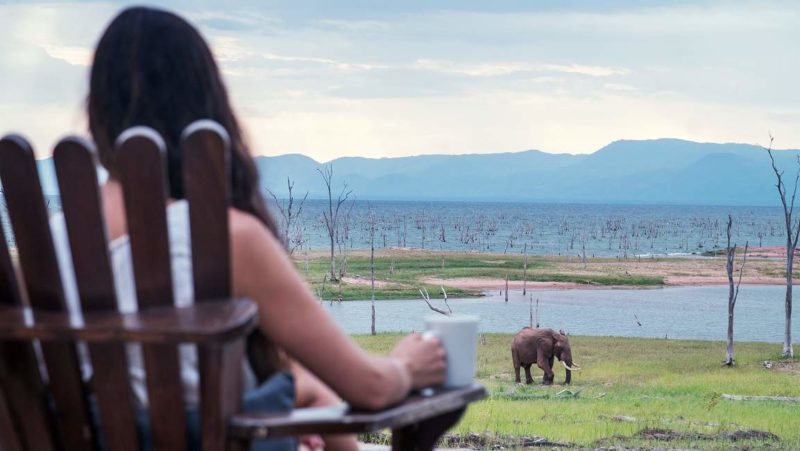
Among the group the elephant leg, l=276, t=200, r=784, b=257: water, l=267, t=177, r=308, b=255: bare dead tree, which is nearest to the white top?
l=267, t=177, r=308, b=255: bare dead tree

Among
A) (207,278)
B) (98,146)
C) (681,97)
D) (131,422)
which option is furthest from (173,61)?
(681,97)

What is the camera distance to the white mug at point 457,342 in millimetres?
1733

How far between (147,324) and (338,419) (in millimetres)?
322

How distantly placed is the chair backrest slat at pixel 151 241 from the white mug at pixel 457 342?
0.44m

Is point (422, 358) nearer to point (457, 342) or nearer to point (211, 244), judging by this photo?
point (457, 342)

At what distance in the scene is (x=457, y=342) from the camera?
174cm

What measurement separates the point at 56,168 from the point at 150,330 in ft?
0.84

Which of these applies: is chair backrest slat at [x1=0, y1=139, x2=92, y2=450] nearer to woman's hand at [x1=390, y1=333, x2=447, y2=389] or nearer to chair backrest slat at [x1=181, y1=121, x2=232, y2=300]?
chair backrest slat at [x1=181, y1=121, x2=232, y2=300]

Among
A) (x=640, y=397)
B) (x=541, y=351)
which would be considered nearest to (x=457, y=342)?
(x=640, y=397)

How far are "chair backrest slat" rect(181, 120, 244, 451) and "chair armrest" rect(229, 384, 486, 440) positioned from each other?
0.12ft

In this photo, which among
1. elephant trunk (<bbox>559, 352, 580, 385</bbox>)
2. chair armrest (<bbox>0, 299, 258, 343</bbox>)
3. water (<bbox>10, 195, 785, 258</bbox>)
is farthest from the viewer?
water (<bbox>10, 195, 785, 258</bbox>)

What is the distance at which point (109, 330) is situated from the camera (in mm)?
1355

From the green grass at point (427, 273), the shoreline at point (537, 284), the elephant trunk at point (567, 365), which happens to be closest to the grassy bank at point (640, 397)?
the elephant trunk at point (567, 365)

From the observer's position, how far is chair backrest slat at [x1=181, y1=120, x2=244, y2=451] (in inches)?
55.2
